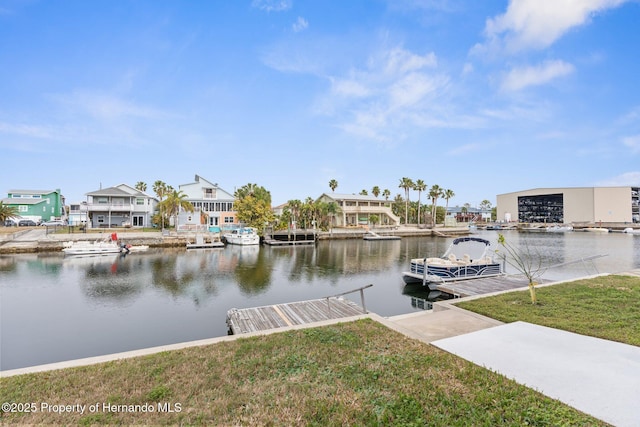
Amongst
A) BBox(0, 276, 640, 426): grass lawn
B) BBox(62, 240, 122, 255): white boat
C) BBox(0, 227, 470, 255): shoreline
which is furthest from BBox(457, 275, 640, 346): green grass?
BBox(0, 227, 470, 255): shoreline

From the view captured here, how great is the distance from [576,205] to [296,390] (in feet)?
444

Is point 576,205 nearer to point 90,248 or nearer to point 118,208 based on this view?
point 118,208

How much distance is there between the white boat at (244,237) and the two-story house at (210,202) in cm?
902

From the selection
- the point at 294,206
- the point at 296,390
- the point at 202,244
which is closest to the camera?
the point at 296,390

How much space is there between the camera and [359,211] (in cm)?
7019

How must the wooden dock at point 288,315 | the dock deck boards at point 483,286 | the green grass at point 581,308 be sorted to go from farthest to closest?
the dock deck boards at point 483,286, the wooden dock at point 288,315, the green grass at point 581,308

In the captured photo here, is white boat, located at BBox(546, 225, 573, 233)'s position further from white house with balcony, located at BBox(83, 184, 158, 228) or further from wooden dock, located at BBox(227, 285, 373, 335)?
white house with balcony, located at BBox(83, 184, 158, 228)

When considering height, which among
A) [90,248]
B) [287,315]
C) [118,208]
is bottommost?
[287,315]

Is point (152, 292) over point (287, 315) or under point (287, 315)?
under

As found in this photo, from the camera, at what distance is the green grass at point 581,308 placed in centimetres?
769

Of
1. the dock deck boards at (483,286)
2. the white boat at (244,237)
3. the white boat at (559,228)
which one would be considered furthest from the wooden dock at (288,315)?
the white boat at (559,228)

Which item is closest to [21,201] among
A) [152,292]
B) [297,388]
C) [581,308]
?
[152,292]

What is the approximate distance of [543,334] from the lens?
24.1ft

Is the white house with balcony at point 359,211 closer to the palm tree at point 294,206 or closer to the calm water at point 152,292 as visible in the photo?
the palm tree at point 294,206
